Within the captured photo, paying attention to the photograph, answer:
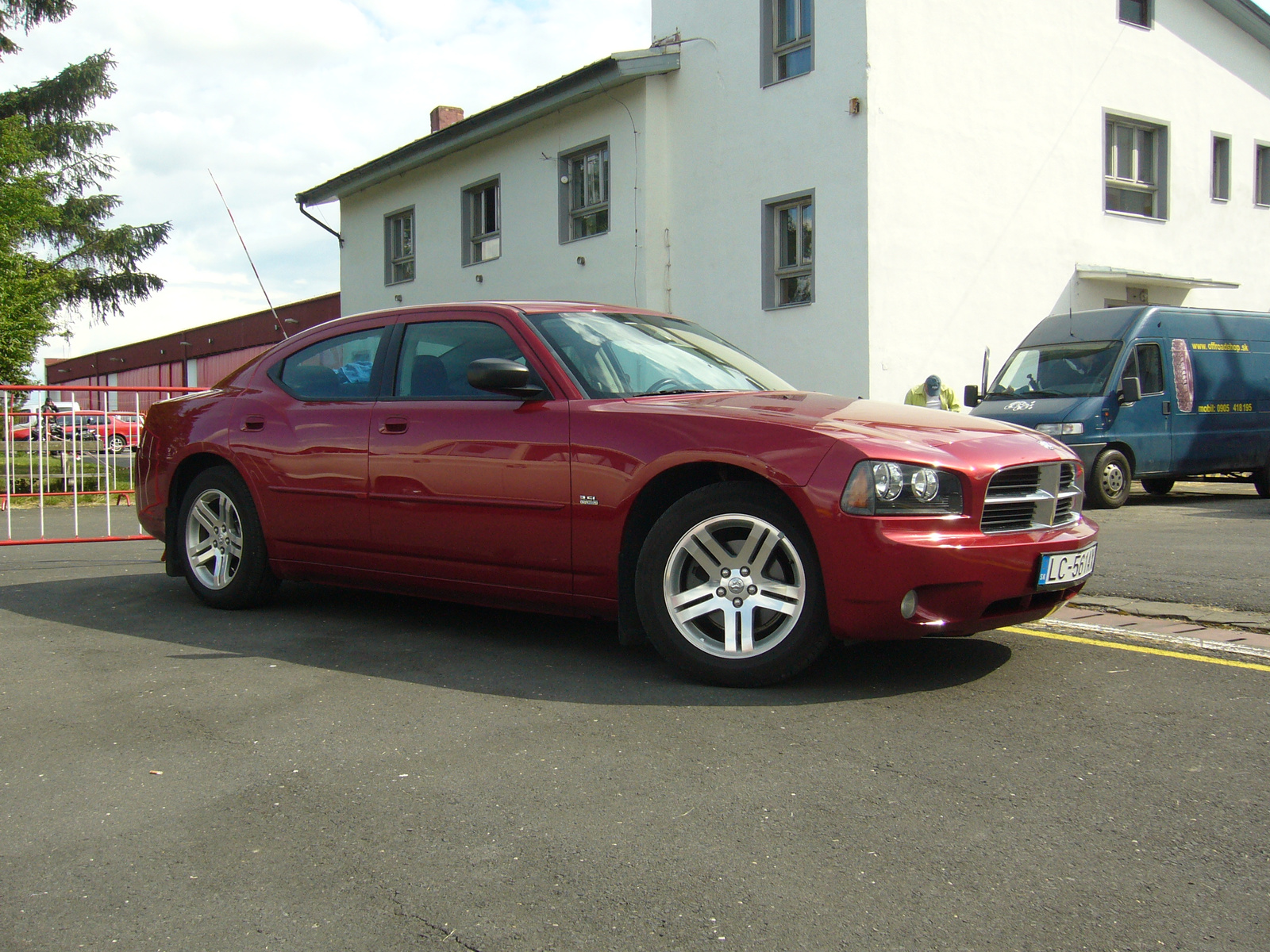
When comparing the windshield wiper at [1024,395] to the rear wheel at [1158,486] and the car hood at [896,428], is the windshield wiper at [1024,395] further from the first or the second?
the car hood at [896,428]

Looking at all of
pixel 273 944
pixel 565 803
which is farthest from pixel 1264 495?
pixel 273 944

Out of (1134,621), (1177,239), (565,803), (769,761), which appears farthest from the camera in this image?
(1177,239)

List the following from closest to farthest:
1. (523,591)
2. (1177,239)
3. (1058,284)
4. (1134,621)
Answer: (523,591) < (1134,621) < (1058,284) < (1177,239)

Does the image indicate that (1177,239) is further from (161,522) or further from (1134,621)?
(161,522)

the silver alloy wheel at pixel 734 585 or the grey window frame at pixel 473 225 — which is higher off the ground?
the grey window frame at pixel 473 225

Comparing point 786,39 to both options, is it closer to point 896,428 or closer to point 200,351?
point 896,428

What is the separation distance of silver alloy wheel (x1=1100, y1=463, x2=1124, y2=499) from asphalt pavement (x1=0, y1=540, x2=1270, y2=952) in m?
7.84

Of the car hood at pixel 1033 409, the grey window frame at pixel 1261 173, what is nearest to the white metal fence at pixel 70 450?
the car hood at pixel 1033 409

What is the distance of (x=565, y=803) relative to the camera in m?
3.10

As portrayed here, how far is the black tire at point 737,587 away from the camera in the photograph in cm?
415

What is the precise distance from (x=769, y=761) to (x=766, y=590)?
3.01 ft

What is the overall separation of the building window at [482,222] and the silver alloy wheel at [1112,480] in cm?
1258

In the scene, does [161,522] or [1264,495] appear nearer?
[161,522]

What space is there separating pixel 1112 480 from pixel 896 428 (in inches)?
353
